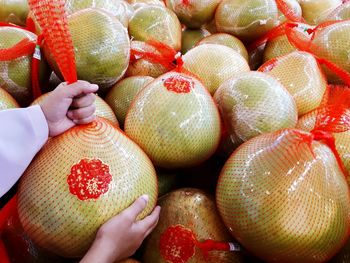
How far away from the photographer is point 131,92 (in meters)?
2.03

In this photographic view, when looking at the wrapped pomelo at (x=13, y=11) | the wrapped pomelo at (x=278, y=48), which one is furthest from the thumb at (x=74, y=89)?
the wrapped pomelo at (x=13, y=11)

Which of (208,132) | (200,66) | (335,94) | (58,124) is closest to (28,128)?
(58,124)

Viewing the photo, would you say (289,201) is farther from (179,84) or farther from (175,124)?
(179,84)

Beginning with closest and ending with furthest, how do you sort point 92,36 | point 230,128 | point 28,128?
point 28,128 < point 230,128 < point 92,36

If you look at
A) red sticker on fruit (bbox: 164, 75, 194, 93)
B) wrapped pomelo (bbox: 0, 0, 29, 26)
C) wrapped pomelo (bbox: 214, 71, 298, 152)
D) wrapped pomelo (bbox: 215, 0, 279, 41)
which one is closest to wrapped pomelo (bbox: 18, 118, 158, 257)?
red sticker on fruit (bbox: 164, 75, 194, 93)

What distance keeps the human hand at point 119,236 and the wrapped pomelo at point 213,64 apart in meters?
0.83

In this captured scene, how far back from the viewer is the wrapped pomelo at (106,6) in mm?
2281

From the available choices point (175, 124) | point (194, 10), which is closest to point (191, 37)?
point (194, 10)

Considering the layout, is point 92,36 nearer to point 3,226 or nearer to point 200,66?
point 200,66

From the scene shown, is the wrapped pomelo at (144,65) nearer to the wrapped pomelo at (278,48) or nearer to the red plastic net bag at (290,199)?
the wrapped pomelo at (278,48)

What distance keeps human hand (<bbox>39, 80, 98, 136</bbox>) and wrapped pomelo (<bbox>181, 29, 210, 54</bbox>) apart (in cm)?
156

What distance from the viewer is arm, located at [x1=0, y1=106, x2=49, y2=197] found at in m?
1.29

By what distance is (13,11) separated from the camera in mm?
2775

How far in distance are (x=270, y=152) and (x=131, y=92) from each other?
858mm
